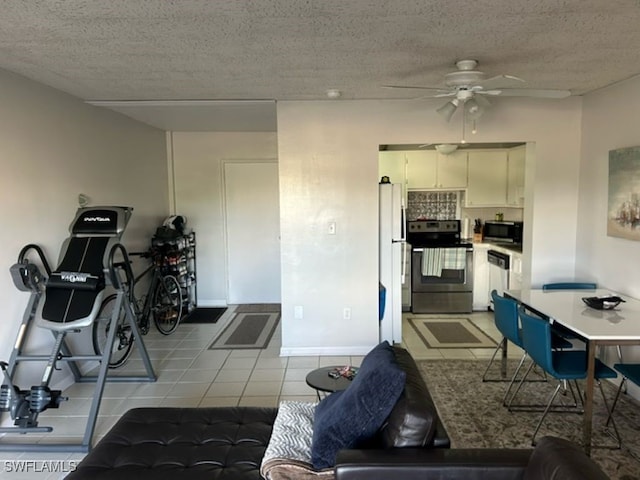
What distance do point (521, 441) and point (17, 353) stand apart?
129 inches

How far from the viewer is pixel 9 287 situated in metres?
2.84

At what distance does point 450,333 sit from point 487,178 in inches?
88.6

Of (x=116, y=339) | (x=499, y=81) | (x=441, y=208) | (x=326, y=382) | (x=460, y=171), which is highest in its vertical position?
(x=499, y=81)

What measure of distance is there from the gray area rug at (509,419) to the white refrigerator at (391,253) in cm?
75

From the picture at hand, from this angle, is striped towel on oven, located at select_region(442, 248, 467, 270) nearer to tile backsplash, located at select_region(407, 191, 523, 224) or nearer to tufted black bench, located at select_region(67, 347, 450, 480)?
tile backsplash, located at select_region(407, 191, 523, 224)

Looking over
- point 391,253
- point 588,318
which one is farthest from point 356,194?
point 588,318

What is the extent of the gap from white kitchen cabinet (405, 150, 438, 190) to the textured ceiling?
7.11 ft

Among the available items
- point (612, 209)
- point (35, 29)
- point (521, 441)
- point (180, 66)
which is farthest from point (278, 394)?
point (612, 209)

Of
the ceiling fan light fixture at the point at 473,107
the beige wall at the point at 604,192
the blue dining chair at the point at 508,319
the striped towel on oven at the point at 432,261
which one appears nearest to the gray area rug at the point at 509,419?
the blue dining chair at the point at 508,319

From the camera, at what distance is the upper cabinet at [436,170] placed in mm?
5492

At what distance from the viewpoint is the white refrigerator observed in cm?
403

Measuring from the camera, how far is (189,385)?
11.1 ft

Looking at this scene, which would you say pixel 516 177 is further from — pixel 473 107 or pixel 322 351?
pixel 322 351

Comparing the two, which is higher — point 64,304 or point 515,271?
point 64,304
